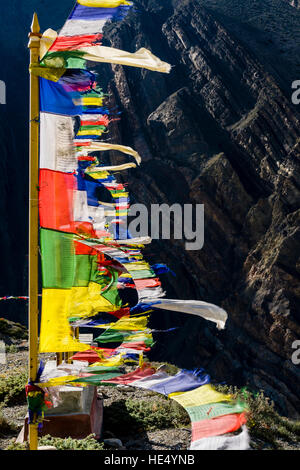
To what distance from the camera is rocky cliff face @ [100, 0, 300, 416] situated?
25531 millimetres

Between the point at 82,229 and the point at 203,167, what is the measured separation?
2599cm

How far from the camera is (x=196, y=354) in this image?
89.0 feet

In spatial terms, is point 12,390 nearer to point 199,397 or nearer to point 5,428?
point 5,428

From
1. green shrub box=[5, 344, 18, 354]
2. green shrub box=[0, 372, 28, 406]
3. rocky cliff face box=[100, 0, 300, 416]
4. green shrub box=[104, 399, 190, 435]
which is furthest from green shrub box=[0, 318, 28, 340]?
green shrub box=[104, 399, 190, 435]

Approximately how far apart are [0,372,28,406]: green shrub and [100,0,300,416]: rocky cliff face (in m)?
16.6

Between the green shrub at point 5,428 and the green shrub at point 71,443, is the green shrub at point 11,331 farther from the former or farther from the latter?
the green shrub at point 71,443

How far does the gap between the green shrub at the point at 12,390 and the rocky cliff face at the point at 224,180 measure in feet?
54.6

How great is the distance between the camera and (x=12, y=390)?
912cm

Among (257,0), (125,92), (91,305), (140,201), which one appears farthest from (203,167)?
(91,305)

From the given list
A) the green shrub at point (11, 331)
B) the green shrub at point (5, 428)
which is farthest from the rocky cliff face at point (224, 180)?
the green shrub at point (5, 428)

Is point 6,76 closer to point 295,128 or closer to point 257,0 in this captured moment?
point 257,0

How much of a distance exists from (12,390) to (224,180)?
22.0m

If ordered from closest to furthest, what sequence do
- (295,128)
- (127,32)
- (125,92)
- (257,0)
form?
(295,128)
(125,92)
(127,32)
(257,0)

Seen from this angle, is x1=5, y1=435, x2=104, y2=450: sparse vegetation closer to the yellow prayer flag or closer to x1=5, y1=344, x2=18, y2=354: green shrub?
the yellow prayer flag
